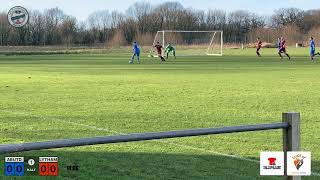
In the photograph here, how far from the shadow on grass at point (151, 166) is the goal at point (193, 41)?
6507 cm

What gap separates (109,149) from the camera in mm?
9359

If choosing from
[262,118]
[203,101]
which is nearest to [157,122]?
[262,118]

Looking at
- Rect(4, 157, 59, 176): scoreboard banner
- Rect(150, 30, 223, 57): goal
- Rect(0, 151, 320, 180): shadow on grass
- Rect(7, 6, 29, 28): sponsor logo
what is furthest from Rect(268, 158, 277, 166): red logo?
Rect(150, 30, 223, 57): goal

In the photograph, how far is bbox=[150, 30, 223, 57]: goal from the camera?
75125 mm

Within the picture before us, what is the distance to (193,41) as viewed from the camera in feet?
252

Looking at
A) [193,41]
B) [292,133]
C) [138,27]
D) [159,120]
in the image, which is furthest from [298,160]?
[138,27]

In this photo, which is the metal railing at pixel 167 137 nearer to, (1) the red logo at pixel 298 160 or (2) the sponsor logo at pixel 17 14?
(1) the red logo at pixel 298 160

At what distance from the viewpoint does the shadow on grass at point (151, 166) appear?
7535mm

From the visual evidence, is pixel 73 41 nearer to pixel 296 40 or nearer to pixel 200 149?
pixel 296 40

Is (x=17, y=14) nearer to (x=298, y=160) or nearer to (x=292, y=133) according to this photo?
(x=292, y=133)

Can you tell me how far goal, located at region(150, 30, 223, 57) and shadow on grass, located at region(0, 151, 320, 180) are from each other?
65071mm

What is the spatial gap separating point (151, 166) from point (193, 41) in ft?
227

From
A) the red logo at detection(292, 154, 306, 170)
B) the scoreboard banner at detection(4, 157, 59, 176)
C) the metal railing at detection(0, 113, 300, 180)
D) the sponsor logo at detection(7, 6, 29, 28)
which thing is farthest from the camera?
the sponsor logo at detection(7, 6, 29, 28)

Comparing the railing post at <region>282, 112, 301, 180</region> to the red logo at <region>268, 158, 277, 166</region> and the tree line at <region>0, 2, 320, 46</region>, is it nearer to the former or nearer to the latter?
the red logo at <region>268, 158, 277, 166</region>
